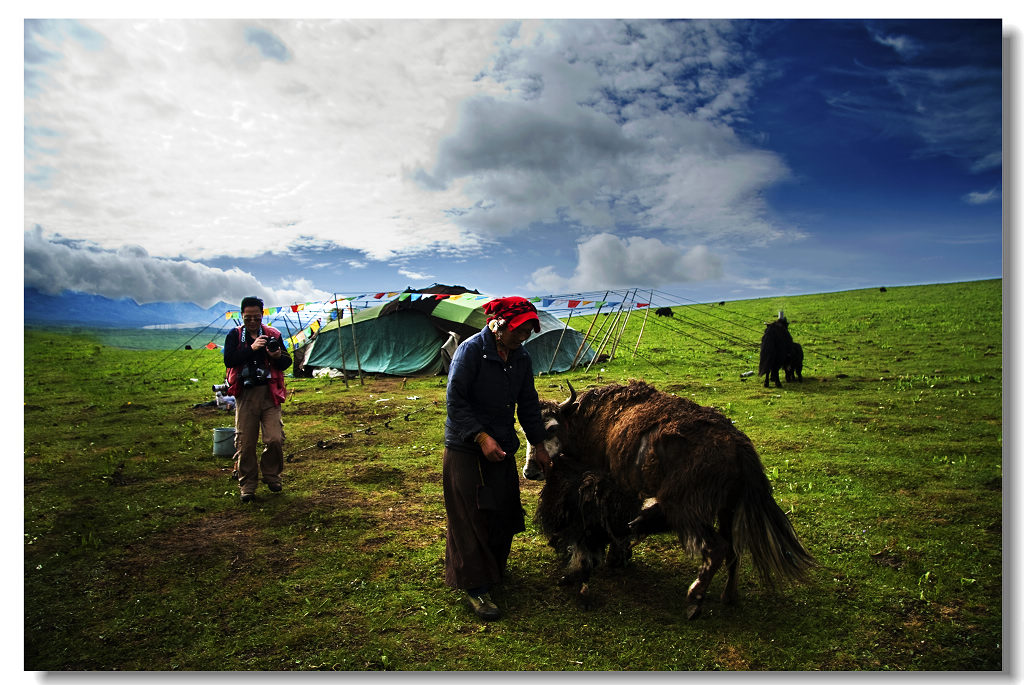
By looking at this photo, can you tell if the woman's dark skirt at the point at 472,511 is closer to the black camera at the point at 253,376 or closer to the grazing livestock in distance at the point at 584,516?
the grazing livestock in distance at the point at 584,516

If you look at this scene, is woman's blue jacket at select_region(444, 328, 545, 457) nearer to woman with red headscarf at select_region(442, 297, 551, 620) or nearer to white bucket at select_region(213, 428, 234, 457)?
woman with red headscarf at select_region(442, 297, 551, 620)

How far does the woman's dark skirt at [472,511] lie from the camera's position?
367 cm

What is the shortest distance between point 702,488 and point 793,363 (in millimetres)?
10713

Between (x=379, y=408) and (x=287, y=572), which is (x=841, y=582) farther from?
(x=379, y=408)

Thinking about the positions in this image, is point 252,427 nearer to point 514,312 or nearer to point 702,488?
point 514,312

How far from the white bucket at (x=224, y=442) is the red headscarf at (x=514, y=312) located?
19.1 feet

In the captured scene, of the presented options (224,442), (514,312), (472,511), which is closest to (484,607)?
(472,511)

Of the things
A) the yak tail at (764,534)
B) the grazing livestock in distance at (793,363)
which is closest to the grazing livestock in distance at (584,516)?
the yak tail at (764,534)

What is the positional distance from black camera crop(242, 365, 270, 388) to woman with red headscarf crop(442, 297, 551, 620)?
296cm

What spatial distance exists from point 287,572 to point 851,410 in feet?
30.7

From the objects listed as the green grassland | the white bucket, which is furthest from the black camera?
the white bucket

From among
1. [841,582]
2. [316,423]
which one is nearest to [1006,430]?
[841,582]

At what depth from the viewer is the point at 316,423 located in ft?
34.0

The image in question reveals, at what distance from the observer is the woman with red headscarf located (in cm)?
359
